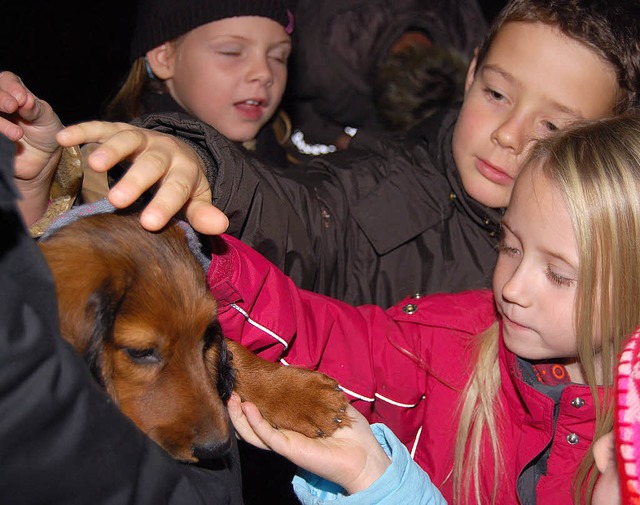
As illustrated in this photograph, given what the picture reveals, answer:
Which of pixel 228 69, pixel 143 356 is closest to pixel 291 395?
pixel 143 356

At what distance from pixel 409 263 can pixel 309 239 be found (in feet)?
1.57

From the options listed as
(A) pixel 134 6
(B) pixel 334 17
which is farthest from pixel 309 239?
(A) pixel 134 6

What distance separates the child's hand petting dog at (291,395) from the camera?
5.97 feet

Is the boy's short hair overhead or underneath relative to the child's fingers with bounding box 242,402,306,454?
overhead

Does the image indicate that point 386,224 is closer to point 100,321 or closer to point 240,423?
point 240,423

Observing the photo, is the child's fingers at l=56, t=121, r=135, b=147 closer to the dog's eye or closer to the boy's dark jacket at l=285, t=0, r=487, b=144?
the dog's eye

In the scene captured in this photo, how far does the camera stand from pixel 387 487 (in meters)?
1.72

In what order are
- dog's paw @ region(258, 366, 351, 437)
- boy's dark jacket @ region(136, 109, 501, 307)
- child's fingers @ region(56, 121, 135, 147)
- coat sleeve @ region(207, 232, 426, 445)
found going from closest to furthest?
child's fingers @ region(56, 121, 135, 147)
dog's paw @ region(258, 366, 351, 437)
coat sleeve @ region(207, 232, 426, 445)
boy's dark jacket @ region(136, 109, 501, 307)

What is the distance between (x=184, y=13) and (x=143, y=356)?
2.24 meters

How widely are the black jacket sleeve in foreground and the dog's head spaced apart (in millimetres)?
438

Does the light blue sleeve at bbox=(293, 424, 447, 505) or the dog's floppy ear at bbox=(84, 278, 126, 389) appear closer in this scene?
the dog's floppy ear at bbox=(84, 278, 126, 389)

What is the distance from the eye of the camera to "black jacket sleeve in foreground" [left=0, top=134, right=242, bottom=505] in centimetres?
92

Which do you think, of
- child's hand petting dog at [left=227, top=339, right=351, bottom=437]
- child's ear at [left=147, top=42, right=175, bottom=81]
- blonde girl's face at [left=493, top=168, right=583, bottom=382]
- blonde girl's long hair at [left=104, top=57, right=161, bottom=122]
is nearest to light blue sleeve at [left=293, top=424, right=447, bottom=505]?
child's hand petting dog at [left=227, top=339, right=351, bottom=437]

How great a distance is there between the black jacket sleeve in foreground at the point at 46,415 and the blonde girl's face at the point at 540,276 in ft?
3.87
